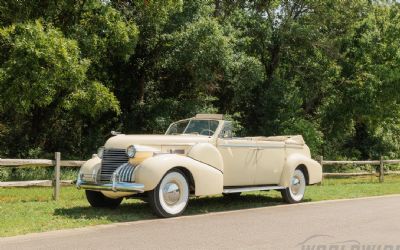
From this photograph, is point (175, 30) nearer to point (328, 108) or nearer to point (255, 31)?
point (255, 31)

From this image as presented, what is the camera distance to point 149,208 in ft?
37.5

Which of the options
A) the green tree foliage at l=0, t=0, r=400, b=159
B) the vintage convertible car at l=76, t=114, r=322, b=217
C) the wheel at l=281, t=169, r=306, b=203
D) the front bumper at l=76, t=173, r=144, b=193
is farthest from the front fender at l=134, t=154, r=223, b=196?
the green tree foliage at l=0, t=0, r=400, b=159

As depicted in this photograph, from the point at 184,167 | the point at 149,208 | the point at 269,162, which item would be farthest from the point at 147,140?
the point at 269,162

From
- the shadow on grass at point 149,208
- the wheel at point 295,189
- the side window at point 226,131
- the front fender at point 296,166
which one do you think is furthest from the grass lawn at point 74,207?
the side window at point 226,131

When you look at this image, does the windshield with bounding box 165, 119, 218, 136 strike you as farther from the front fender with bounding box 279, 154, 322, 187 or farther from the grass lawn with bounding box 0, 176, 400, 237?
the front fender with bounding box 279, 154, 322, 187

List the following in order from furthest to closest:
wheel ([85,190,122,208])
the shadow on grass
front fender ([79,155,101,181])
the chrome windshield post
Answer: wheel ([85,190,122,208])
front fender ([79,155,101,181])
the shadow on grass
the chrome windshield post

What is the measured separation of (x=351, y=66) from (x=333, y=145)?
5753 millimetres

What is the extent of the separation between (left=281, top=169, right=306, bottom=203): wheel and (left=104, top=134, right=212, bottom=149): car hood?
3.12 meters

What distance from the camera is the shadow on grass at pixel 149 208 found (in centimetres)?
1007

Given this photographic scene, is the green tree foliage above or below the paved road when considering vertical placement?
above

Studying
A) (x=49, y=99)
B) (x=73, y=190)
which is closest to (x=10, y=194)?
(x=73, y=190)

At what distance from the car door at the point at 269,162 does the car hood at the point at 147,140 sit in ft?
6.16

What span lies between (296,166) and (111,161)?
5.06m

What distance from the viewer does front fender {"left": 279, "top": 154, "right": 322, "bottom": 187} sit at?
42.8ft
